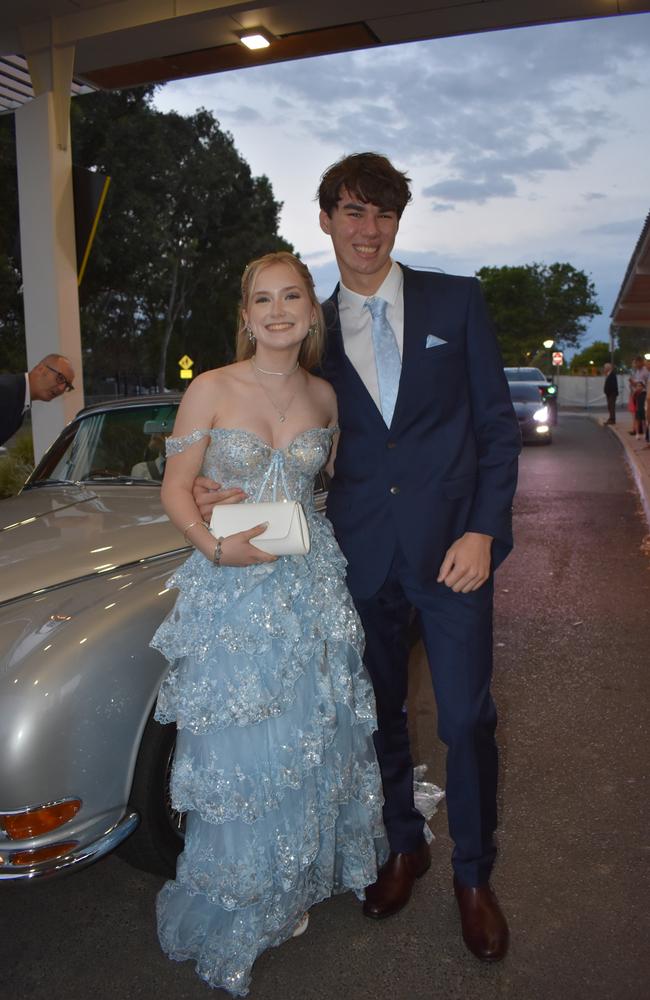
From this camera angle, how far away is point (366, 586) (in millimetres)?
2584

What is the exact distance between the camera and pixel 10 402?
3367mm

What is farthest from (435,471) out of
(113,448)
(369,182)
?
(113,448)

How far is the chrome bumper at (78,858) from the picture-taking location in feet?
7.56

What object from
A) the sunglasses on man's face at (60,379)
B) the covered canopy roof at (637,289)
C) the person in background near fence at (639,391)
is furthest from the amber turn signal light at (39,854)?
the person in background near fence at (639,391)

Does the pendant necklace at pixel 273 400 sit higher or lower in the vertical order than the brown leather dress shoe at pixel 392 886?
higher

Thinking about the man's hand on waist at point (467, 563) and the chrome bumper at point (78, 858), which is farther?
the man's hand on waist at point (467, 563)

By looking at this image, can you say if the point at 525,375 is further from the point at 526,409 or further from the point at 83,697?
the point at 83,697

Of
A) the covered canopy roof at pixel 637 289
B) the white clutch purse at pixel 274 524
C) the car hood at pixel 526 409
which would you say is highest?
the covered canopy roof at pixel 637 289

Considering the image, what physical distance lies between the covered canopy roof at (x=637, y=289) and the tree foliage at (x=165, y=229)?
12.6 m

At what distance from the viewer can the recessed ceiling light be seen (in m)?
7.22

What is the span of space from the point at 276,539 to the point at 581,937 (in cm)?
157

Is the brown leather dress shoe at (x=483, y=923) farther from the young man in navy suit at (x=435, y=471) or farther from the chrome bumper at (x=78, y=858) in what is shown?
the chrome bumper at (x=78, y=858)

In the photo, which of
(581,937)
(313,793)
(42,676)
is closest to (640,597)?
(581,937)

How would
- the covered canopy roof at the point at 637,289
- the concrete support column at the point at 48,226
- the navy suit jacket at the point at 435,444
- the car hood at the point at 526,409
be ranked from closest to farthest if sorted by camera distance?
the navy suit jacket at the point at 435,444 → the concrete support column at the point at 48,226 → the covered canopy roof at the point at 637,289 → the car hood at the point at 526,409
